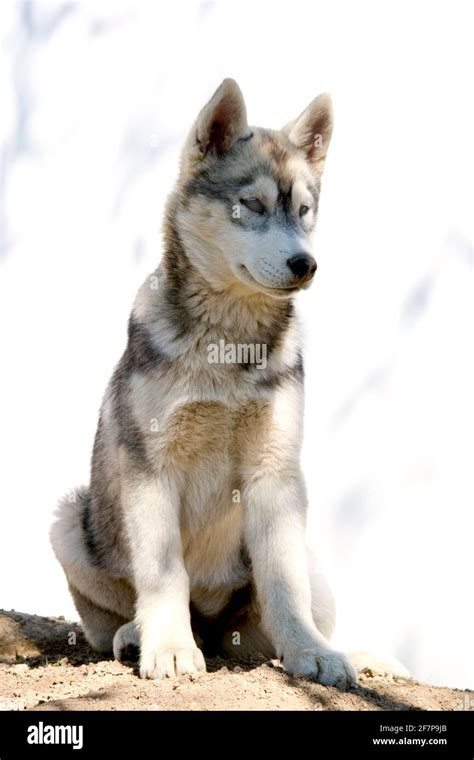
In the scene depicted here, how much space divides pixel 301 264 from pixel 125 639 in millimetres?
2325

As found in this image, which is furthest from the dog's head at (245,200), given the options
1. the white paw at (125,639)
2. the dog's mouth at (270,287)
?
the white paw at (125,639)

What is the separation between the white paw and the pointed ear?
2854 millimetres

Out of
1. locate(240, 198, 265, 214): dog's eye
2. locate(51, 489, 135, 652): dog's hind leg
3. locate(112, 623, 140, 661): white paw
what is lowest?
locate(112, 623, 140, 661): white paw

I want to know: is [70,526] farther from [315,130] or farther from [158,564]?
[315,130]

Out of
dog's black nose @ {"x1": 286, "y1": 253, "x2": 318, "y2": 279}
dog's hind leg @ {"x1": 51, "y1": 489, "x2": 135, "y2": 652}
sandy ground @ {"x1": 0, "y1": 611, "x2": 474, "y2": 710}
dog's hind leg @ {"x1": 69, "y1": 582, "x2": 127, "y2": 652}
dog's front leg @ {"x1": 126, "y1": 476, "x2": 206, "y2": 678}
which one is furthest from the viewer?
dog's hind leg @ {"x1": 69, "y1": 582, "x2": 127, "y2": 652}

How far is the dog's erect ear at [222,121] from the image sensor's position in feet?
20.8

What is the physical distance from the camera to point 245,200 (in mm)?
6297

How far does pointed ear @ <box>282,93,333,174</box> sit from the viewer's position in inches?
266

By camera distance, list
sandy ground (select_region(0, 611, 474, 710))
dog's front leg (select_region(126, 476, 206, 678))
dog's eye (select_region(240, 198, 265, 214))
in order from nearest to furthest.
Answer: sandy ground (select_region(0, 611, 474, 710)) < dog's front leg (select_region(126, 476, 206, 678)) < dog's eye (select_region(240, 198, 265, 214))

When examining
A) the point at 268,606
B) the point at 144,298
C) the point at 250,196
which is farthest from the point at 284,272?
the point at 268,606

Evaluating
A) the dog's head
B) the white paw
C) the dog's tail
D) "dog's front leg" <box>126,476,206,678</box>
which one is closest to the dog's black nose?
the dog's head

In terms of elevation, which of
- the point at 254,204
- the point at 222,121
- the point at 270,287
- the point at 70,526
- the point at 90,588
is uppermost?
the point at 222,121

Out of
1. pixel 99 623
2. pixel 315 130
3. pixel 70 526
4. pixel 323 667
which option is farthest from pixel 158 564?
pixel 315 130

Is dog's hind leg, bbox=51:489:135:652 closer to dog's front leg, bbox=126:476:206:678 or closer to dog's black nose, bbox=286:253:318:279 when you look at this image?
dog's front leg, bbox=126:476:206:678
